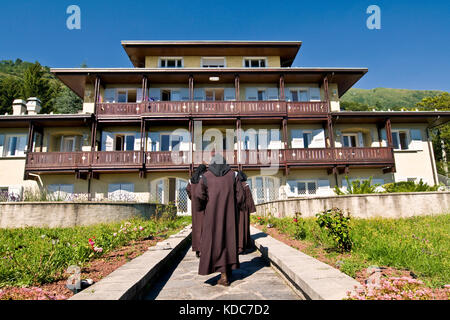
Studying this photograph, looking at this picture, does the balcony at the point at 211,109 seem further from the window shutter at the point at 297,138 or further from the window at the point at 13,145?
the window at the point at 13,145

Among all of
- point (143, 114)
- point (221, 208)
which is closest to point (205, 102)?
point (143, 114)

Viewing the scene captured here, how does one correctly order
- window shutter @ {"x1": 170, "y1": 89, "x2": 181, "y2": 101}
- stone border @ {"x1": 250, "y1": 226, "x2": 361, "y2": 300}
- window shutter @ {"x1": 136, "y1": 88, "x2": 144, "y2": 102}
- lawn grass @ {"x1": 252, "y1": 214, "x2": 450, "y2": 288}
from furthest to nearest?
1. window shutter @ {"x1": 170, "y1": 89, "x2": 181, "y2": 101}
2. window shutter @ {"x1": 136, "y1": 88, "x2": 144, "y2": 102}
3. lawn grass @ {"x1": 252, "y1": 214, "x2": 450, "y2": 288}
4. stone border @ {"x1": 250, "y1": 226, "x2": 361, "y2": 300}

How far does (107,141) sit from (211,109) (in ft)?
24.8

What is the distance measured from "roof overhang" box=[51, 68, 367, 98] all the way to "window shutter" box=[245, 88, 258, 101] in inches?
26.5

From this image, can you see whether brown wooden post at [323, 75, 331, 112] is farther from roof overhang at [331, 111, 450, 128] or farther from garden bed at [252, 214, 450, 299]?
garden bed at [252, 214, 450, 299]

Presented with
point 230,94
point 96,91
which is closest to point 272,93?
point 230,94

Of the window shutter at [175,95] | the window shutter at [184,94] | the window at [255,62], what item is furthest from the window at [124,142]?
the window at [255,62]

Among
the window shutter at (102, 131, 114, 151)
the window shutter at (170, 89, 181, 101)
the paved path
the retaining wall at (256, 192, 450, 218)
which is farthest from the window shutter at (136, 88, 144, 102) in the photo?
the paved path

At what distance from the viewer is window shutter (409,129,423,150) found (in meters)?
20.3

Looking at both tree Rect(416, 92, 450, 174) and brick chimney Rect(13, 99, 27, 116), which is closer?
brick chimney Rect(13, 99, 27, 116)

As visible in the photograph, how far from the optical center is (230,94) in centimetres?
2089

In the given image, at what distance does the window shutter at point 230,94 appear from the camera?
20.8 metres

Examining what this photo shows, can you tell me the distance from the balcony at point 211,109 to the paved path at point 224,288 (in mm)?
14639

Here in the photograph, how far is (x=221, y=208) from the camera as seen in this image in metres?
4.50
